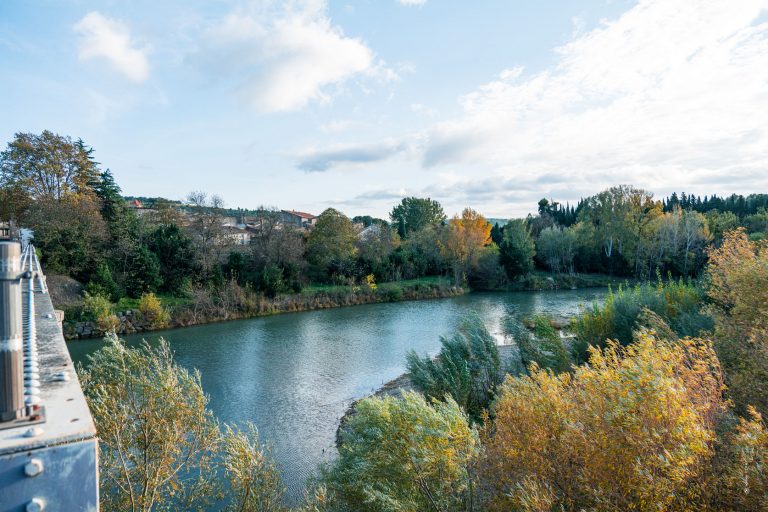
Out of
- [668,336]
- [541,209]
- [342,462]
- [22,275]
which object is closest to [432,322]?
[668,336]

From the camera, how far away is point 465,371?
12281 millimetres

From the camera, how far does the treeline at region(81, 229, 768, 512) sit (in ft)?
13.3

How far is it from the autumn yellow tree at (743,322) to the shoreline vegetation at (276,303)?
54.7 feet

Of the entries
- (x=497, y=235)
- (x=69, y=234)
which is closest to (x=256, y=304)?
(x=69, y=234)

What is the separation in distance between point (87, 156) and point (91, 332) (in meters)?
16.0

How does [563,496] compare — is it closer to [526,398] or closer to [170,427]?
[526,398]

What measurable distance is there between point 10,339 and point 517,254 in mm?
44034

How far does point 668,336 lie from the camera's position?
1066 cm

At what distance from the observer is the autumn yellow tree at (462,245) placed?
4319cm

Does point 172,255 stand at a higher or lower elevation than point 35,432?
higher

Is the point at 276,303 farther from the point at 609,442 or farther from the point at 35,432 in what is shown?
the point at 35,432

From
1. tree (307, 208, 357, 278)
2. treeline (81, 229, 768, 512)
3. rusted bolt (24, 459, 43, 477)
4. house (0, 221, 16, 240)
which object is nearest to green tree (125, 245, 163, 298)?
house (0, 221, 16, 240)

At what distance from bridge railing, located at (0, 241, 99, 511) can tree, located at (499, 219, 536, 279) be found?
43463mm

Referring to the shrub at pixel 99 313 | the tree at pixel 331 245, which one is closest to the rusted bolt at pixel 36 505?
the shrub at pixel 99 313
